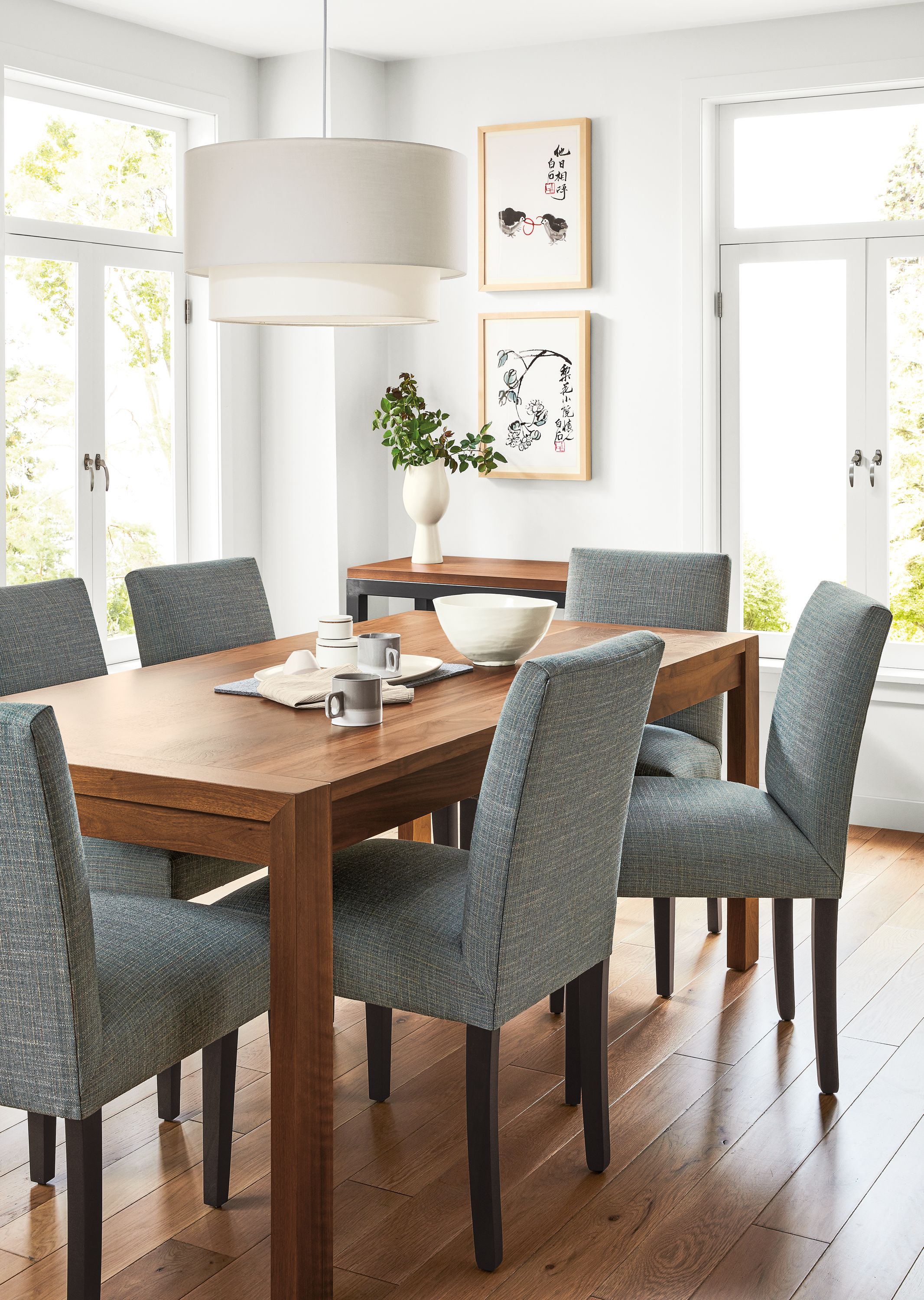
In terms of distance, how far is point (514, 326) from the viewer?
4930 millimetres

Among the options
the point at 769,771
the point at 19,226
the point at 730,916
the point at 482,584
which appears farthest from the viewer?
the point at 482,584

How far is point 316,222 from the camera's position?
2406 mm

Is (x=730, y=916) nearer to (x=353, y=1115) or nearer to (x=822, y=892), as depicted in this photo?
(x=822, y=892)

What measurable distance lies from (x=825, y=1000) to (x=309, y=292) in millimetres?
1640

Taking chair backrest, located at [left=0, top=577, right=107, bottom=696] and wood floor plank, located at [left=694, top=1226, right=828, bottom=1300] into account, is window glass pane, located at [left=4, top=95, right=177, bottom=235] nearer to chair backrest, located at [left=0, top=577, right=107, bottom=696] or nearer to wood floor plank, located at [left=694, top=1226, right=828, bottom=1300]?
chair backrest, located at [left=0, top=577, right=107, bottom=696]

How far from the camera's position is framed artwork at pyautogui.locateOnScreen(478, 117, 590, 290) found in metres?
4.74

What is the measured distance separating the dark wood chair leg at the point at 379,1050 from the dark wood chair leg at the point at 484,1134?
23.4 inches

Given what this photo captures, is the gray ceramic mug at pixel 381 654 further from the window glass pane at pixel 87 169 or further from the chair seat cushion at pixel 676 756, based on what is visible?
the window glass pane at pixel 87 169

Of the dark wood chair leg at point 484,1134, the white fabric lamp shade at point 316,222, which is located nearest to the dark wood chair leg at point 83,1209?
the dark wood chair leg at point 484,1134

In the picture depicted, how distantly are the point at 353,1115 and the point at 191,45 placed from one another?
358 cm

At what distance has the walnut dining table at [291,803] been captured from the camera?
6.23 feet

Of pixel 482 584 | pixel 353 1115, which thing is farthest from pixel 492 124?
pixel 353 1115

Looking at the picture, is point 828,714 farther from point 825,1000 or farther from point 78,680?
point 78,680

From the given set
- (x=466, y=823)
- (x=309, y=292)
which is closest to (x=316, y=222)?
(x=309, y=292)
